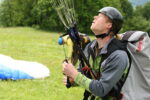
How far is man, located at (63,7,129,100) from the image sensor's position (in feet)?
10.6

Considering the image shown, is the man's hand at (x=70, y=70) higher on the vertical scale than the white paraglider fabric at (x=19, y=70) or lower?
higher

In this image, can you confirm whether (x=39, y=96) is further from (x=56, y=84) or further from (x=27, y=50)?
(x=27, y=50)

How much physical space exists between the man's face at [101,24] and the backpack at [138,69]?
0.25 m

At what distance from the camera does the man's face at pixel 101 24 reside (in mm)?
3424

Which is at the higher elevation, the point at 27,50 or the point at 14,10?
the point at 27,50

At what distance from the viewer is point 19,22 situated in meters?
60.4

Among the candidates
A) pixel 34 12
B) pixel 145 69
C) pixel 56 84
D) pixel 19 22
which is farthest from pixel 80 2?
pixel 145 69

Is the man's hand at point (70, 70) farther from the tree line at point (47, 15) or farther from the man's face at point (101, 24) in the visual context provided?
the tree line at point (47, 15)

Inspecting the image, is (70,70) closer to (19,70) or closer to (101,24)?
(101,24)

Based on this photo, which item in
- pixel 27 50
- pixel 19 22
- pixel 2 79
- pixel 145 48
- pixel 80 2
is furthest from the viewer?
pixel 19 22

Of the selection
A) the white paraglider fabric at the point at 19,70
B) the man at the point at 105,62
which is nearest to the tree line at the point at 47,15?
the white paraglider fabric at the point at 19,70

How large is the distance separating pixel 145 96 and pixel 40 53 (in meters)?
15.3

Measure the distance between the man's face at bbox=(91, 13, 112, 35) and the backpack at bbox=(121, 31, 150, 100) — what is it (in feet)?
0.83

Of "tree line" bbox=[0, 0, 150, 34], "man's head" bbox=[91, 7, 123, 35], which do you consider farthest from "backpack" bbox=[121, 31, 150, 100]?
"tree line" bbox=[0, 0, 150, 34]
